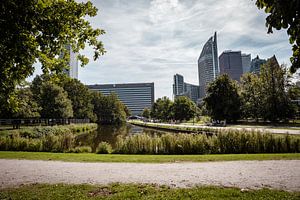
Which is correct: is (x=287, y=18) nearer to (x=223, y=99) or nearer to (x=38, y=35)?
(x=38, y=35)

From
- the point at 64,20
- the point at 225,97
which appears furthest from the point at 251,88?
the point at 64,20

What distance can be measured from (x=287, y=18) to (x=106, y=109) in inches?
3803

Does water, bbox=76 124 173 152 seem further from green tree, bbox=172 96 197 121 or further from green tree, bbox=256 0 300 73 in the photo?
green tree, bbox=172 96 197 121

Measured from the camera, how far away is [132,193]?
5652mm

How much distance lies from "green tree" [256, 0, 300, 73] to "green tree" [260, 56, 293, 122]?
46403 mm

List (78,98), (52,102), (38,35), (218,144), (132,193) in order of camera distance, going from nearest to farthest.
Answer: (132,193) < (38,35) < (218,144) < (52,102) < (78,98)

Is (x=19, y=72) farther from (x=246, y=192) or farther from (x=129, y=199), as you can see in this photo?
(x=246, y=192)

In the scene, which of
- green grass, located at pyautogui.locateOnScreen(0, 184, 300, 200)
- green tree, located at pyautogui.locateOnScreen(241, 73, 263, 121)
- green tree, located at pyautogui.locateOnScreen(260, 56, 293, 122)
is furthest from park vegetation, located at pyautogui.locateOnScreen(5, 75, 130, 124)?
green tree, located at pyautogui.locateOnScreen(241, 73, 263, 121)

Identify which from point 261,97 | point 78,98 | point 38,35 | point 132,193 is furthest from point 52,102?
point 261,97

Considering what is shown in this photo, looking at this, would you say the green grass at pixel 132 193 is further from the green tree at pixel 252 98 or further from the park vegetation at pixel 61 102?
the green tree at pixel 252 98

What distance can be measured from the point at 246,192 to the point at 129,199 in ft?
9.95

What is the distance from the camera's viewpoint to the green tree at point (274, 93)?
4406 centimetres

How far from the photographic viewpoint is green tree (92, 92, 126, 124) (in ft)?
317

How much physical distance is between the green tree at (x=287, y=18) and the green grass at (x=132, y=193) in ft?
10.7
